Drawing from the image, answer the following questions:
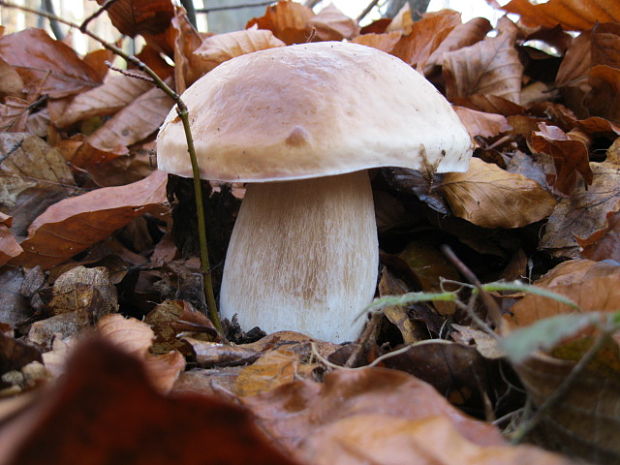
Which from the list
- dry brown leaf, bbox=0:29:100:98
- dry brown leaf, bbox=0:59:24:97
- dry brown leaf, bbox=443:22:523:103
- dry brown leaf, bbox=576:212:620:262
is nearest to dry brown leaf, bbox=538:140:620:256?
dry brown leaf, bbox=576:212:620:262

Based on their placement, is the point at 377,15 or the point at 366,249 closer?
the point at 366,249

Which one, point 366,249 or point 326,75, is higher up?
point 326,75

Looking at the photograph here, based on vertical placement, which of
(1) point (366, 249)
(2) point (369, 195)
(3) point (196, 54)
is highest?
(3) point (196, 54)

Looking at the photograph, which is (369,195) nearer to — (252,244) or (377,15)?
(252,244)

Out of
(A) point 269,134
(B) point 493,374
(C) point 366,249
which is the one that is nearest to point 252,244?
(C) point 366,249

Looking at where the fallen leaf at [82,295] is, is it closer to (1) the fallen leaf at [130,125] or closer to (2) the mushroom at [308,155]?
(2) the mushroom at [308,155]

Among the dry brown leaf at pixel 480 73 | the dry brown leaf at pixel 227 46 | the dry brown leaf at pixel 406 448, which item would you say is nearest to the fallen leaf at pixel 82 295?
the dry brown leaf at pixel 406 448
